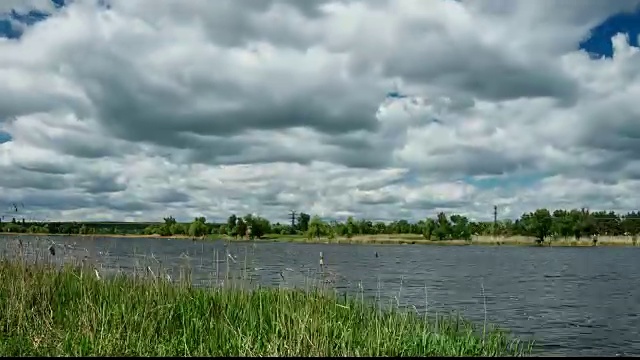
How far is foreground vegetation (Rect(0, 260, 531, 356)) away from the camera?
11.4 meters

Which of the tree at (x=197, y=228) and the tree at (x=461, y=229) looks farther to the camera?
the tree at (x=461, y=229)

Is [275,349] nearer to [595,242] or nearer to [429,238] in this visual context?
[595,242]

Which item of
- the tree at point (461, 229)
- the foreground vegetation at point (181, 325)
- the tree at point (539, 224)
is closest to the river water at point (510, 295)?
the foreground vegetation at point (181, 325)

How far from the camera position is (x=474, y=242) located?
162 m

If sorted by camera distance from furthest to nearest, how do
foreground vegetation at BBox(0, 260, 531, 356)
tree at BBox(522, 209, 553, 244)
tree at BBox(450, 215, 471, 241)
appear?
tree at BBox(450, 215, 471, 241), tree at BBox(522, 209, 553, 244), foreground vegetation at BBox(0, 260, 531, 356)

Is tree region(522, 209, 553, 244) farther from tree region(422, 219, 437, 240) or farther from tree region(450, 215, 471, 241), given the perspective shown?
tree region(422, 219, 437, 240)

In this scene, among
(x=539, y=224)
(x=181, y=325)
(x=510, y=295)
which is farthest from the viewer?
(x=539, y=224)

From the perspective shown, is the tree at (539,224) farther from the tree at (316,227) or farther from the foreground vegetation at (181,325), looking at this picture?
the foreground vegetation at (181,325)

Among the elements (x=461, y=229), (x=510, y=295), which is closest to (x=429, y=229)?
(x=461, y=229)

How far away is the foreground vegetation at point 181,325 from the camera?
11.4 meters

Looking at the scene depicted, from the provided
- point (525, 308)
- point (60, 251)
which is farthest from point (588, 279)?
point (60, 251)

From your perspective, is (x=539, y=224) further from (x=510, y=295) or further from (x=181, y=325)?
(x=181, y=325)

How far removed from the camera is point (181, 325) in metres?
13.9

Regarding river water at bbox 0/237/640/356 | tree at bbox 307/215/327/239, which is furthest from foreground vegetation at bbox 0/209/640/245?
river water at bbox 0/237/640/356
